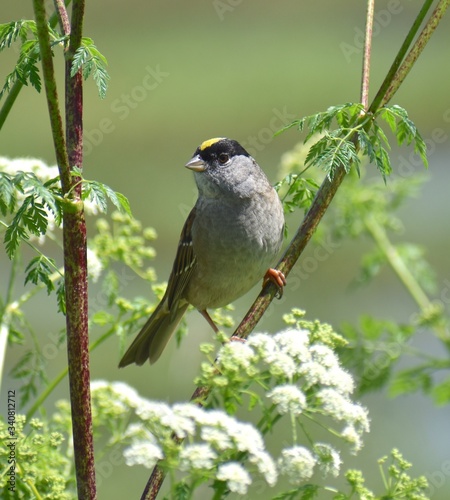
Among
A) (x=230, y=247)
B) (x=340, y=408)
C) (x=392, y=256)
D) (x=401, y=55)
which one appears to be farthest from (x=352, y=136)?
(x=392, y=256)

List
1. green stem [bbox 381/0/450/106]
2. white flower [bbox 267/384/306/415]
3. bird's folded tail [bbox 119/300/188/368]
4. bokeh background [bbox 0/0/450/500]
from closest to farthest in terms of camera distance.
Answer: white flower [bbox 267/384/306/415], green stem [bbox 381/0/450/106], bird's folded tail [bbox 119/300/188/368], bokeh background [bbox 0/0/450/500]

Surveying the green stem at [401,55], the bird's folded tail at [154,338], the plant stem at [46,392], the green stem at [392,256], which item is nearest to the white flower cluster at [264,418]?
the plant stem at [46,392]

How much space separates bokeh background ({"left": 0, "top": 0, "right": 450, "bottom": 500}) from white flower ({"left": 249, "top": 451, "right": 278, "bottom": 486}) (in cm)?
369

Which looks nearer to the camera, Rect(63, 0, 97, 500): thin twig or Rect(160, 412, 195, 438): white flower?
Rect(160, 412, 195, 438): white flower

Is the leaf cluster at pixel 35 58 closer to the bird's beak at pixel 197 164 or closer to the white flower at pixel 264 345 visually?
the white flower at pixel 264 345

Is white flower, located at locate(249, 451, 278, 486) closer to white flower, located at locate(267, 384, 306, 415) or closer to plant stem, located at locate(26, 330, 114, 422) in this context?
white flower, located at locate(267, 384, 306, 415)

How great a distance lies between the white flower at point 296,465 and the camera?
1.49m

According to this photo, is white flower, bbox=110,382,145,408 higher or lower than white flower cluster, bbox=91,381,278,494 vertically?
higher

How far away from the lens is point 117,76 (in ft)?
41.4

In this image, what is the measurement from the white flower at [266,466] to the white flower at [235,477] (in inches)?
0.9

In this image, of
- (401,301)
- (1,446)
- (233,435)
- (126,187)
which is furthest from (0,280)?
(233,435)

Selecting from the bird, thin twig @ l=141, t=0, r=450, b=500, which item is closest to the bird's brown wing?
the bird

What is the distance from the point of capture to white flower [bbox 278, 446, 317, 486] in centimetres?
149

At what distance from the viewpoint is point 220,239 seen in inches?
155
